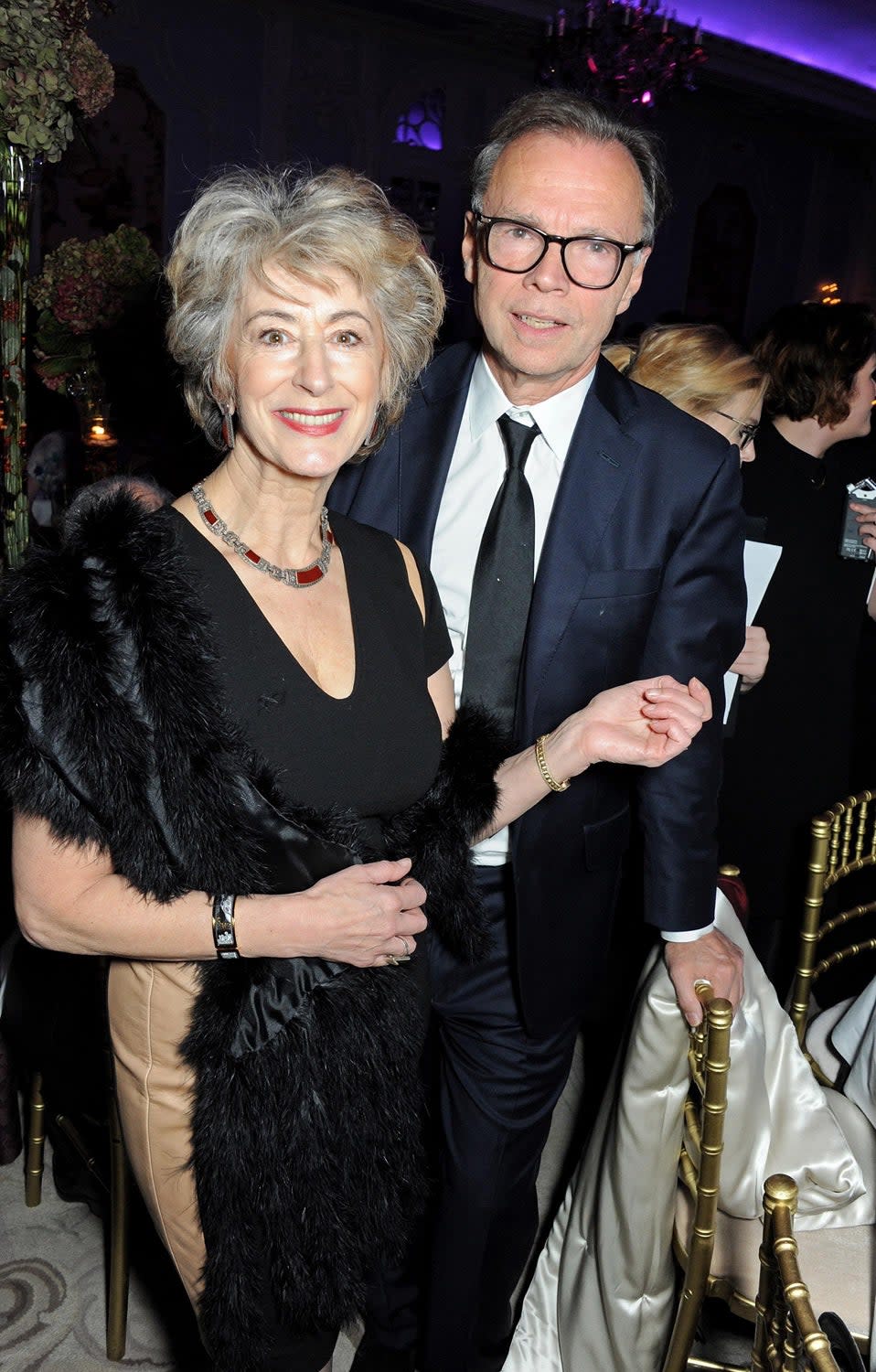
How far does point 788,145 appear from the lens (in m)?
9.53

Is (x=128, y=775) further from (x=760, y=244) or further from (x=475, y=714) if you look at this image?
(x=760, y=244)

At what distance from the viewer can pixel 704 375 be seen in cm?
207

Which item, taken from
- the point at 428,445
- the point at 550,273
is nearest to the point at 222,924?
the point at 428,445

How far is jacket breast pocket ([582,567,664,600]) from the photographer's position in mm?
1691

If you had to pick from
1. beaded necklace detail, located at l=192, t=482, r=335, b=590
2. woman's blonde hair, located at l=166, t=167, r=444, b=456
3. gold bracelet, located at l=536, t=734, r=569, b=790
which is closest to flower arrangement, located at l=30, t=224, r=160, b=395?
woman's blonde hair, located at l=166, t=167, r=444, b=456

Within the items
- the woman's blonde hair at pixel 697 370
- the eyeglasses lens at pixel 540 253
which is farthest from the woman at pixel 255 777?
the woman's blonde hair at pixel 697 370

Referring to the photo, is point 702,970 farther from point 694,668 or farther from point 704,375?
point 704,375

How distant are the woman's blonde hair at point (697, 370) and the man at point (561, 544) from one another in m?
0.29

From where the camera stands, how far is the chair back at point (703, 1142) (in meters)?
1.40

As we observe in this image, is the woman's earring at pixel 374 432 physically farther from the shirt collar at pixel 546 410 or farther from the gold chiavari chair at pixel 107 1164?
the gold chiavari chair at pixel 107 1164

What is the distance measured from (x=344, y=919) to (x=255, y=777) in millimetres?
187

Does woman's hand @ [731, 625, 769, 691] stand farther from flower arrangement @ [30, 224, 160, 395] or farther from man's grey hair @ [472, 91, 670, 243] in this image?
flower arrangement @ [30, 224, 160, 395]

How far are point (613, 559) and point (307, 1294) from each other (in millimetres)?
1049

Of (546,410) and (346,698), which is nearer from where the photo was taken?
(346,698)
